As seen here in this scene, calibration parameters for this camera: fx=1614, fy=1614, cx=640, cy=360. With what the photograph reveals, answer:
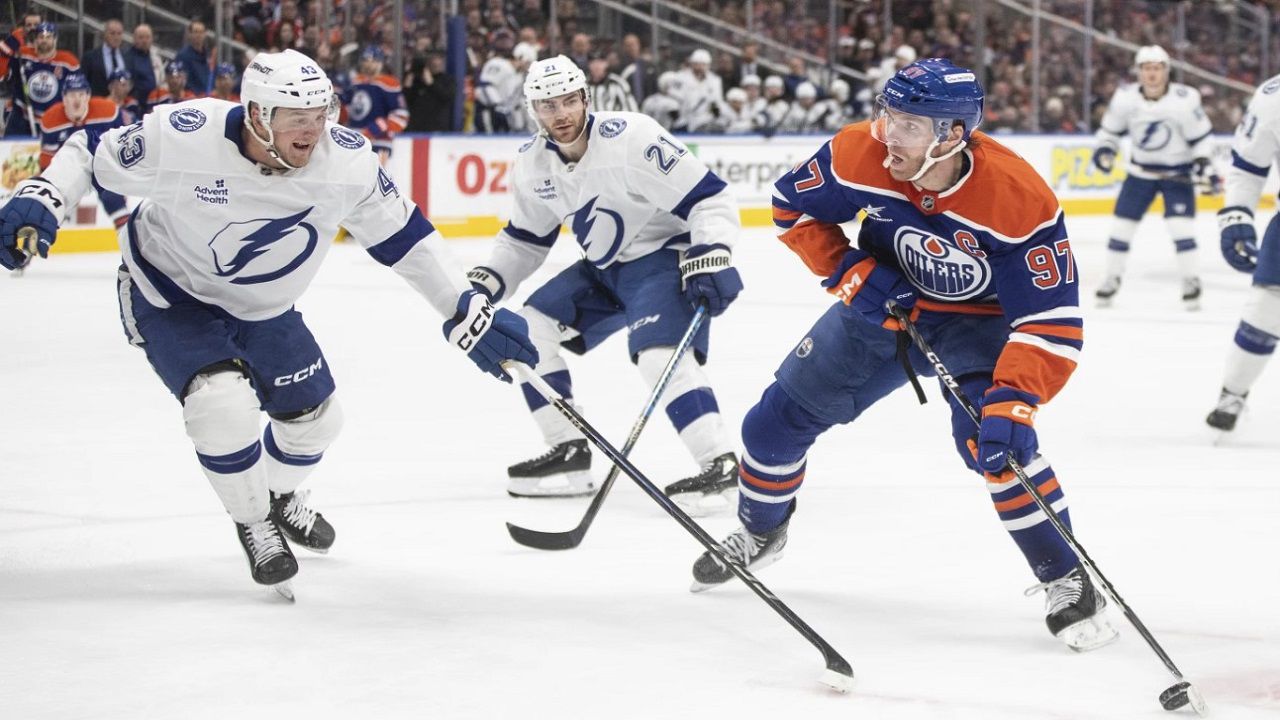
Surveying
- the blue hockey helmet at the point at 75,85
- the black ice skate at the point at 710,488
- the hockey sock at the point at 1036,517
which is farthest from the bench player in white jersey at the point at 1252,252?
the blue hockey helmet at the point at 75,85

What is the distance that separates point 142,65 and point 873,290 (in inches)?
354

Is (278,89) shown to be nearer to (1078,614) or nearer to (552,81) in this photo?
(552,81)

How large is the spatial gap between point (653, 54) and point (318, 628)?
10.7 metres

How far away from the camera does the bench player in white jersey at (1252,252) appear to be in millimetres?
5066

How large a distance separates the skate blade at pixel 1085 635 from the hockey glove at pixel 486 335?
3.95 ft

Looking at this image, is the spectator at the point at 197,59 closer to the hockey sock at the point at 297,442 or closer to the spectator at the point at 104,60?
the spectator at the point at 104,60

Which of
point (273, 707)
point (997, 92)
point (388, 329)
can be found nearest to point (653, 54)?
point (997, 92)

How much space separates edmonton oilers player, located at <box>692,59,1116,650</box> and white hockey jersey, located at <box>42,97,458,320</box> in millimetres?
768

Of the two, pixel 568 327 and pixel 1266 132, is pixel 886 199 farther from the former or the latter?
pixel 1266 132

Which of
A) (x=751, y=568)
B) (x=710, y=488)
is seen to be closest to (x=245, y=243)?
(x=751, y=568)

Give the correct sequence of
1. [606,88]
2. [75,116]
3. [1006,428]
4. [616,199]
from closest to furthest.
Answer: [1006,428] < [616,199] < [75,116] < [606,88]

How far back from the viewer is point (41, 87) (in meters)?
10.3

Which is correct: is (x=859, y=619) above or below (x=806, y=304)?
above

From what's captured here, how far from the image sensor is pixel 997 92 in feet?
49.7
